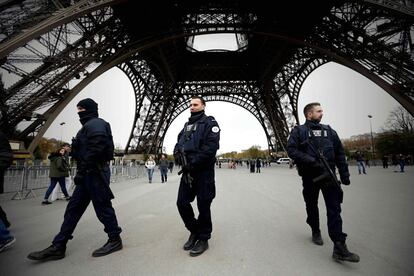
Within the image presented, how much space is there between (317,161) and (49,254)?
318 centimetres

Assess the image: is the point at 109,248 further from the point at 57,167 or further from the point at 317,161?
the point at 57,167

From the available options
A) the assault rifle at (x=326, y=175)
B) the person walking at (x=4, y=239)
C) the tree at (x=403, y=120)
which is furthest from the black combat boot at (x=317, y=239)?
the tree at (x=403, y=120)

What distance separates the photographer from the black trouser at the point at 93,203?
8.39ft

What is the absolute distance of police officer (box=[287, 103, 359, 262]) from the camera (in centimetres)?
241

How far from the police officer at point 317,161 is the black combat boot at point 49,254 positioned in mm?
2912

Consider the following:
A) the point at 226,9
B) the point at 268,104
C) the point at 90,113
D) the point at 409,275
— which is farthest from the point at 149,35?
the point at 268,104

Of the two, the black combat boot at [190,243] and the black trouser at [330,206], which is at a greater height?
the black trouser at [330,206]

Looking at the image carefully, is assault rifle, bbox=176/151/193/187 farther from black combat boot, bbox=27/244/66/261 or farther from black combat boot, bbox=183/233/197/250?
black combat boot, bbox=27/244/66/261

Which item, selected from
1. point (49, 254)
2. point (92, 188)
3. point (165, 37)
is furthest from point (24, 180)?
point (165, 37)

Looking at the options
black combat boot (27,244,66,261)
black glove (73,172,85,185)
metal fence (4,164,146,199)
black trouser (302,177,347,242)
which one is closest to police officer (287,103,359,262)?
black trouser (302,177,347,242)

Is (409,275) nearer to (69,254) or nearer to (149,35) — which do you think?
(69,254)

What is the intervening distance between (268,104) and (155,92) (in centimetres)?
1397

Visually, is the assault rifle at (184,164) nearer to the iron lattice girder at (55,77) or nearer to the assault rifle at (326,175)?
the assault rifle at (326,175)

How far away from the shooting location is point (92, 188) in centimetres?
256
